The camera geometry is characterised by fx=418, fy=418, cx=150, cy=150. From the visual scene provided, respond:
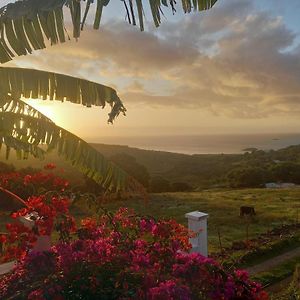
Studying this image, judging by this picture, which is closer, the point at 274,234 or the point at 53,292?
the point at 53,292

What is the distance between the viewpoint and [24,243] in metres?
5.39

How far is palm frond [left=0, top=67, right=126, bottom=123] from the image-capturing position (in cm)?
551

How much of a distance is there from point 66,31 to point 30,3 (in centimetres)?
67

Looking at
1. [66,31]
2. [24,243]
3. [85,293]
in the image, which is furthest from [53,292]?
[66,31]

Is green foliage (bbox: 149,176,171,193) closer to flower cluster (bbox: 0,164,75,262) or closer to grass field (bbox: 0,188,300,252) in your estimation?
grass field (bbox: 0,188,300,252)

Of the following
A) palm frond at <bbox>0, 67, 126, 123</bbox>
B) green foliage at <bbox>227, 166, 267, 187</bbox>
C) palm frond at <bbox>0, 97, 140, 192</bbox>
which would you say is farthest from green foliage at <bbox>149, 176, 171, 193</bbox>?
palm frond at <bbox>0, 67, 126, 123</bbox>

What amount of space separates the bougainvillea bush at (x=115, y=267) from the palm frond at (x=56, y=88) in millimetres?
1393

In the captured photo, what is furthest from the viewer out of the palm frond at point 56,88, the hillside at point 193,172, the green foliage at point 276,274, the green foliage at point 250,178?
the green foliage at point 250,178

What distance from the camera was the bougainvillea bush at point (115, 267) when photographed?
437 centimetres

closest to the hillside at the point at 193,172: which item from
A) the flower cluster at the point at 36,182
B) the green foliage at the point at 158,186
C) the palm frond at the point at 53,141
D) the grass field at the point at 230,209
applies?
the green foliage at the point at 158,186

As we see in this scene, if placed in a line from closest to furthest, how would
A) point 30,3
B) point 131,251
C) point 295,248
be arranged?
point 30,3
point 131,251
point 295,248

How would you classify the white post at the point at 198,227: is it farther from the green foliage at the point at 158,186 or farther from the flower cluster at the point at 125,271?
the green foliage at the point at 158,186

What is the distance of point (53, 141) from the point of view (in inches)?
220

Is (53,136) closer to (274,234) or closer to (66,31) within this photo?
(66,31)
